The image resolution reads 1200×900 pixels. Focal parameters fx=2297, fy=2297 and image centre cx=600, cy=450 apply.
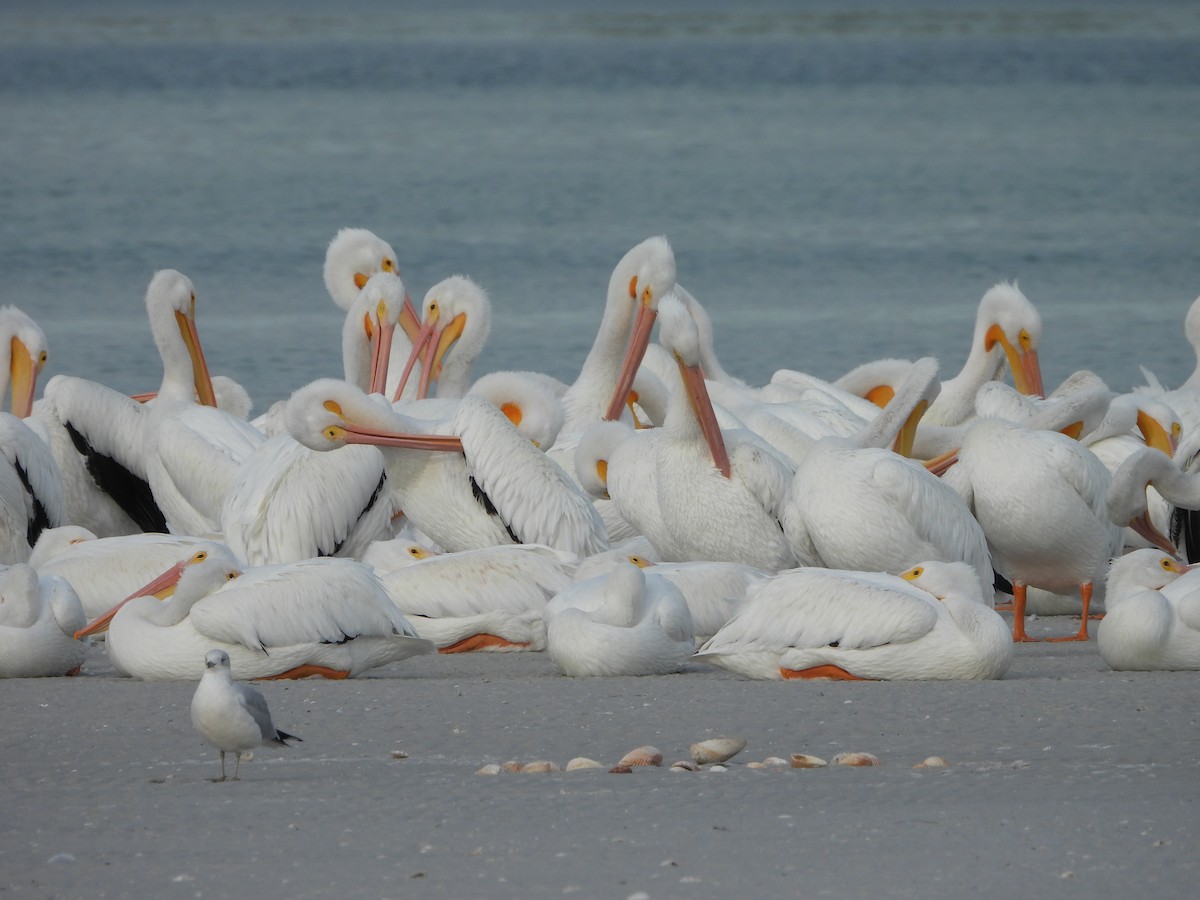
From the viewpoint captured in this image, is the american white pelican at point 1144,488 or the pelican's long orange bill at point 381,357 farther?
the pelican's long orange bill at point 381,357

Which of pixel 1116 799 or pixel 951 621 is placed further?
pixel 951 621

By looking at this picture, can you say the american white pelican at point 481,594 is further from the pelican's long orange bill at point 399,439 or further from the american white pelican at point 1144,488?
the american white pelican at point 1144,488

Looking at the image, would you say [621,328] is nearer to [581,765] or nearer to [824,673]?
[824,673]

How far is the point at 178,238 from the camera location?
2392 centimetres

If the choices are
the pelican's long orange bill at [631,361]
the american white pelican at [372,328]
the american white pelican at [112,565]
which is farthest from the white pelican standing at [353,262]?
the american white pelican at [112,565]

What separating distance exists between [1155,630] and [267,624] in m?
2.19

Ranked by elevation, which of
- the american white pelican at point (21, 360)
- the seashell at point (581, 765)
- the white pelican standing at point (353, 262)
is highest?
the white pelican standing at point (353, 262)

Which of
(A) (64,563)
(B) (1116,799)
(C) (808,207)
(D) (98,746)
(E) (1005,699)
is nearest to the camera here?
(B) (1116,799)

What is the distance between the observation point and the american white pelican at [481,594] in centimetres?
646

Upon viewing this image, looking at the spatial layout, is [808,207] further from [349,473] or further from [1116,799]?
[1116,799]

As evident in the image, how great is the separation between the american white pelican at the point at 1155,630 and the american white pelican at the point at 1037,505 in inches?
35.8

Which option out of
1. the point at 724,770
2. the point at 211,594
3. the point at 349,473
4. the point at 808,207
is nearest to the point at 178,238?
the point at 808,207

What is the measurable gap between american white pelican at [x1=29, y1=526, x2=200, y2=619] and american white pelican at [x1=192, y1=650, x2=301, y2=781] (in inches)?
92.0

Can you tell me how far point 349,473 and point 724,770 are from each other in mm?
3103
